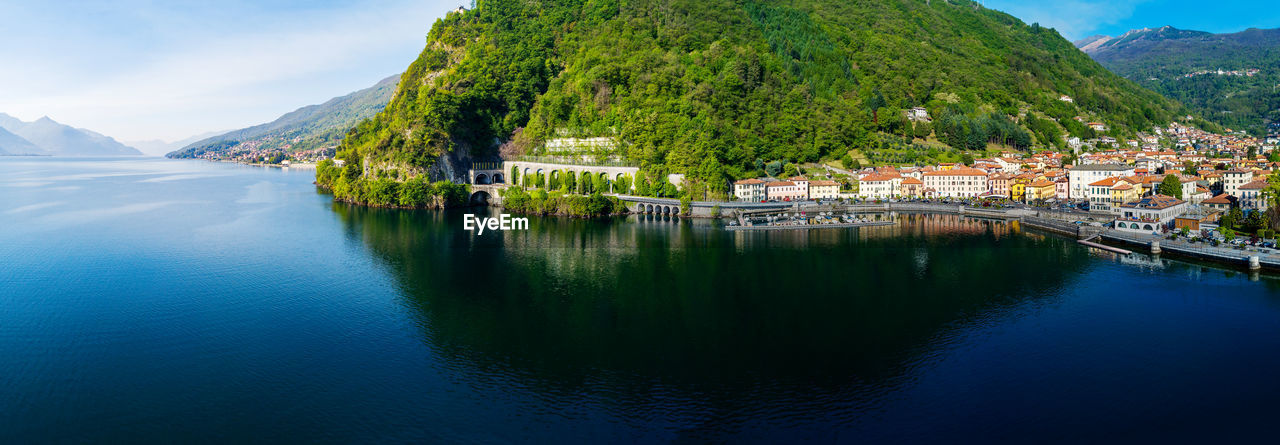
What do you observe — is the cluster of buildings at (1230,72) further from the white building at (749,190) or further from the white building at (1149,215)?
the white building at (749,190)

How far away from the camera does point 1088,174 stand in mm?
55188

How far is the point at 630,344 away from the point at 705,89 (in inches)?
1861

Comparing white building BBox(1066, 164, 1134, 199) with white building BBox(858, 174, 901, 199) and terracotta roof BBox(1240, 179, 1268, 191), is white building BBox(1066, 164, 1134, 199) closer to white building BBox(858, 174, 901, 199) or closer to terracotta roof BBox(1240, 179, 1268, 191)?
terracotta roof BBox(1240, 179, 1268, 191)

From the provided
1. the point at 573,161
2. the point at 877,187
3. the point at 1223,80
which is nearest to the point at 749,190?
the point at 877,187

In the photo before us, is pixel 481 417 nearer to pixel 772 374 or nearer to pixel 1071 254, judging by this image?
pixel 772 374

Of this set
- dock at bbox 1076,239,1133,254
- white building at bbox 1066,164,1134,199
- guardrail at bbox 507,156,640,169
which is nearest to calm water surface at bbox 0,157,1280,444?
dock at bbox 1076,239,1133,254

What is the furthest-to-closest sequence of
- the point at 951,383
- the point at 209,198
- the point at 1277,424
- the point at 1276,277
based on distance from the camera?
1. the point at 209,198
2. the point at 1276,277
3. the point at 951,383
4. the point at 1277,424

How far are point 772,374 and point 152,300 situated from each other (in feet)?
76.4

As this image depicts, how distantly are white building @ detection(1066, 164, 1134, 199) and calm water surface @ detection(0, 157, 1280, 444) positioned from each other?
22695mm

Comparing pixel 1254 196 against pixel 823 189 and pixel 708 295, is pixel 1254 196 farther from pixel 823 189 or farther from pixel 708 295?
pixel 708 295

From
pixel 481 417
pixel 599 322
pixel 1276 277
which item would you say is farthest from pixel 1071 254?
pixel 481 417

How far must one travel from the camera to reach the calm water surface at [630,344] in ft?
50.3

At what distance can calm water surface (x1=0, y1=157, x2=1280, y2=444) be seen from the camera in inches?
604

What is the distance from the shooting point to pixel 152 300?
25.5 metres
